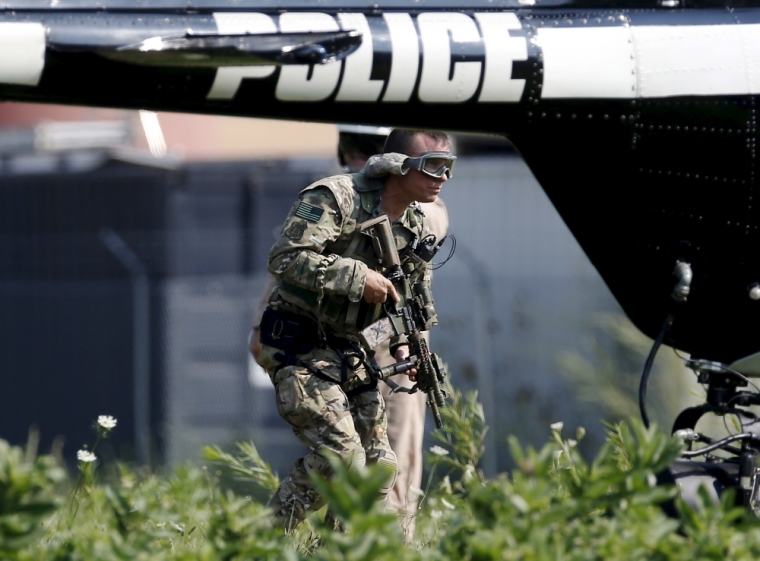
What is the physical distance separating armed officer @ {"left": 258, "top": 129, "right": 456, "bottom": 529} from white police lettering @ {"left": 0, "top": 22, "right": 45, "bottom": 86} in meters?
1.03

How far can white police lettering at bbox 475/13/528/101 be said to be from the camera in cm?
377

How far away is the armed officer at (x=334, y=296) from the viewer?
3.79 m

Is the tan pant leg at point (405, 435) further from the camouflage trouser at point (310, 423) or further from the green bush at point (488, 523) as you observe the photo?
the green bush at point (488, 523)

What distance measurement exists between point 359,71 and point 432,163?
0.49 meters

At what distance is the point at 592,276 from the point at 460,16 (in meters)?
6.34

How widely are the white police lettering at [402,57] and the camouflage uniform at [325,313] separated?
45cm

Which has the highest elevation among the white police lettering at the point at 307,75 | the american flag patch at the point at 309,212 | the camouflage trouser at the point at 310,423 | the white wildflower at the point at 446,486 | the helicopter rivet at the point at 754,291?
the white police lettering at the point at 307,75

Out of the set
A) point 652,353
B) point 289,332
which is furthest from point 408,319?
point 652,353

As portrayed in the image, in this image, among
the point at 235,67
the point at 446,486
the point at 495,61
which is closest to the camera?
the point at 235,67

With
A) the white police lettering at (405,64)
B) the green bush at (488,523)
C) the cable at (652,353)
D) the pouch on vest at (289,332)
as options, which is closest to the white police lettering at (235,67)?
the white police lettering at (405,64)

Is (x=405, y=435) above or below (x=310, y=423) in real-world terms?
below

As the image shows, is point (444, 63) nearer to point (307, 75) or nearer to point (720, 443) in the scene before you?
point (307, 75)

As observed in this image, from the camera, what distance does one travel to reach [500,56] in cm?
378

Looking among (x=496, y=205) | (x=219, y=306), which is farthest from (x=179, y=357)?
(x=496, y=205)
